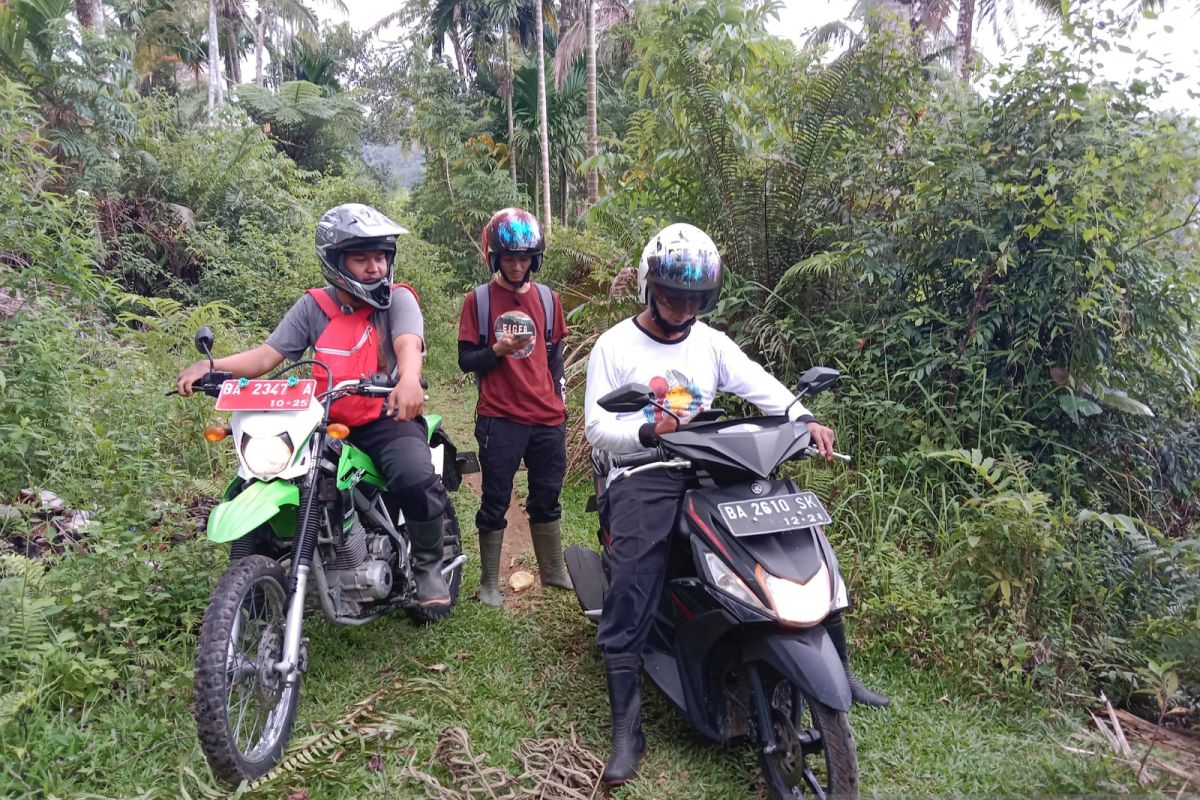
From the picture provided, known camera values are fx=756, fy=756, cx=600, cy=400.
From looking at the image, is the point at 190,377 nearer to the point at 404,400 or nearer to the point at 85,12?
the point at 404,400

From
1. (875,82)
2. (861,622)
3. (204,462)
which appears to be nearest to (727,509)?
(861,622)

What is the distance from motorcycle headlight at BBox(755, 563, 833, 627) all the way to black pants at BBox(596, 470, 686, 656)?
1.62 ft

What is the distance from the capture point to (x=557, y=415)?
4211 mm

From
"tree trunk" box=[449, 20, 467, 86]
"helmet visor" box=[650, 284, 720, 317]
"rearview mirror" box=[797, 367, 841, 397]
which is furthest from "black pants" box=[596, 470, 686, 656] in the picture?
"tree trunk" box=[449, 20, 467, 86]

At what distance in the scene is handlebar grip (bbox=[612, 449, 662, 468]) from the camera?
3.00 m

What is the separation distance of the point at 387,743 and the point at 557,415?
1854 millimetres

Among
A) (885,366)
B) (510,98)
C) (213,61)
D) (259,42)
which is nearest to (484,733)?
(885,366)

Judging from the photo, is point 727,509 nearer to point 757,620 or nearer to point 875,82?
point 757,620

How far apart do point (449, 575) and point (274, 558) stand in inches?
38.0

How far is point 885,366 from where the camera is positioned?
488cm

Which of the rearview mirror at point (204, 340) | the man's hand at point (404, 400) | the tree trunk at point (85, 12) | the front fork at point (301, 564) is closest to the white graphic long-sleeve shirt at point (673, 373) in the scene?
the man's hand at point (404, 400)

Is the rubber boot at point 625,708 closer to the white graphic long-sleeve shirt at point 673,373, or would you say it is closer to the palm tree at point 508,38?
the white graphic long-sleeve shirt at point 673,373

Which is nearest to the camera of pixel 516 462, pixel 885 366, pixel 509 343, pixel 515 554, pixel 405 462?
pixel 405 462

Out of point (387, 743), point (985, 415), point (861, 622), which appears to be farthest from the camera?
point (985, 415)
